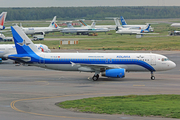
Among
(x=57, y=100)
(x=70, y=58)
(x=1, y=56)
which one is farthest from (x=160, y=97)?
(x=1, y=56)

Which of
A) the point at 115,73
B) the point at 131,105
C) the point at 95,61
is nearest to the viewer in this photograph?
the point at 131,105

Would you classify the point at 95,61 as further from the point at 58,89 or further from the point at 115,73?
the point at 58,89

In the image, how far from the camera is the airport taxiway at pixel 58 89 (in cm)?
2339

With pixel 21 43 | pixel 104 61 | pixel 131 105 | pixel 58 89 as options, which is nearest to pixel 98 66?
pixel 104 61

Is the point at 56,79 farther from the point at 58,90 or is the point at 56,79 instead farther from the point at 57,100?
the point at 57,100

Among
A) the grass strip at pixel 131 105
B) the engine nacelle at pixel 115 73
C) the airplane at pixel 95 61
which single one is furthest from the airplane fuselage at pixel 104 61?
the grass strip at pixel 131 105

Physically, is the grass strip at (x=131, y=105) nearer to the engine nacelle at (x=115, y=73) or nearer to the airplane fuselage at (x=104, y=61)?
the engine nacelle at (x=115, y=73)

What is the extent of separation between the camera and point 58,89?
36688mm

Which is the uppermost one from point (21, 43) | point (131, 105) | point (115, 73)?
point (21, 43)

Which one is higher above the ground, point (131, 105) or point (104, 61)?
point (104, 61)

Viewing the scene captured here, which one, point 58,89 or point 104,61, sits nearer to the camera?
point 58,89

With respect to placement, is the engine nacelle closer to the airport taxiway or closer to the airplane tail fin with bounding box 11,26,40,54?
the airport taxiway

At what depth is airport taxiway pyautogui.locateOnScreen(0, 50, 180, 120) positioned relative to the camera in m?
23.4

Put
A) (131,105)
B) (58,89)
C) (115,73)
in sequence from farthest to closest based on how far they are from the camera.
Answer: (115,73) → (58,89) → (131,105)
